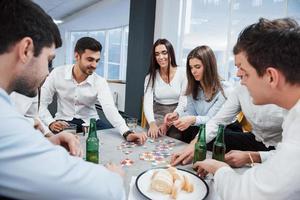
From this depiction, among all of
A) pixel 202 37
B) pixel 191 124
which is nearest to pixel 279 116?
pixel 191 124

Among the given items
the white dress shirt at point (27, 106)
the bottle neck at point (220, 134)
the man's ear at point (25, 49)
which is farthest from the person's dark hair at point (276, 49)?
the white dress shirt at point (27, 106)

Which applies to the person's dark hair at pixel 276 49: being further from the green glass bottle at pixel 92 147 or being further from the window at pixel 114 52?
the window at pixel 114 52

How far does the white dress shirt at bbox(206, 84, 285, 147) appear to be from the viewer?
168 cm

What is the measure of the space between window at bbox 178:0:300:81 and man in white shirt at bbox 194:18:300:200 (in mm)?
3047

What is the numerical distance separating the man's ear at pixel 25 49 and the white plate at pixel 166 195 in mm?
596

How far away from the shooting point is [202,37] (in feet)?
14.9

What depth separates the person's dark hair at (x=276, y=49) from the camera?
87 cm

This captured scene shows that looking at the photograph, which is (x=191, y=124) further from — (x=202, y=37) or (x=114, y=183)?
(x=202, y=37)

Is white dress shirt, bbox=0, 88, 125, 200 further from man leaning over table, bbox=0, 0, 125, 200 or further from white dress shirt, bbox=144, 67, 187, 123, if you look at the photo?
white dress shirt, bbox=144, 67, 187, 123

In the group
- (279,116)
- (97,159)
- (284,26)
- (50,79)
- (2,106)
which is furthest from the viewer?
(50,79)

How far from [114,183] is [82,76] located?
1888 mm

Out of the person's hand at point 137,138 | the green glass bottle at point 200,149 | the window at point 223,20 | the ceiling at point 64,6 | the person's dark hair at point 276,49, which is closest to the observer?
the person's dark hair at point 276,49

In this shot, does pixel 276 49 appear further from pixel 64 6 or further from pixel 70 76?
pixel 64 6

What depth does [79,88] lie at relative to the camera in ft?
8.18
